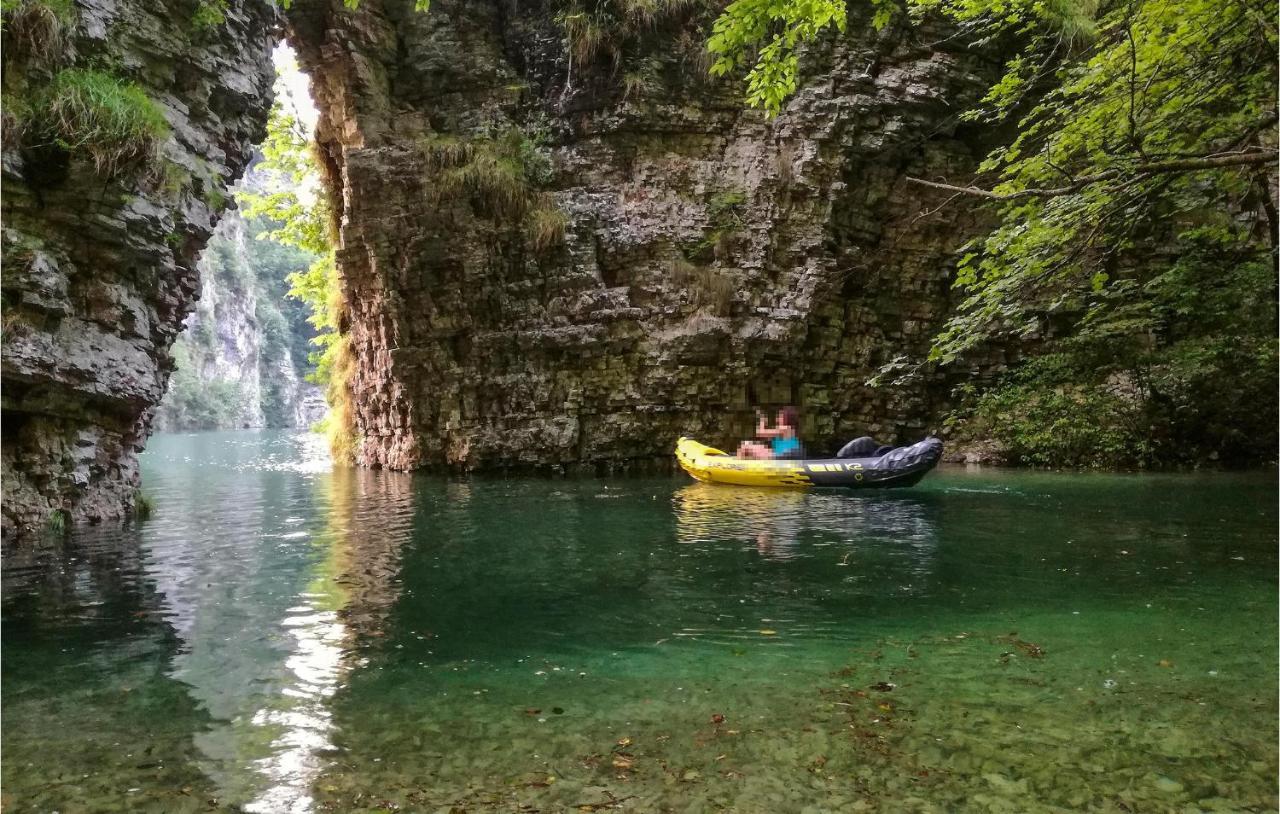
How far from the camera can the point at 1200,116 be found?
5.88m

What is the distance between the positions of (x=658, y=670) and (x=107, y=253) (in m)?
8.21

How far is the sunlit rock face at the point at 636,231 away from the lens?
15.8 m

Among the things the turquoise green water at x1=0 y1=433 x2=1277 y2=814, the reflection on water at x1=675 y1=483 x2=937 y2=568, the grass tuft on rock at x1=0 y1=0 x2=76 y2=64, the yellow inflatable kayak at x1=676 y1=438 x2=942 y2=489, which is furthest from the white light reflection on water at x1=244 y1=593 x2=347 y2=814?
the yellow inflatable kayak at x1=676 y1=438 x2=942 y2=489

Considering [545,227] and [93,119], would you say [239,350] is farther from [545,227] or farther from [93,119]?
[93,119]

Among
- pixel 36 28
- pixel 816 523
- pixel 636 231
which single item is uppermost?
pixel 636 231

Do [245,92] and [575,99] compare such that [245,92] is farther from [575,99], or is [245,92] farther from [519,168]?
[575,99]

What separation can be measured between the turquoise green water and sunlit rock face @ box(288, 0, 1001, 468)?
26.3 feet

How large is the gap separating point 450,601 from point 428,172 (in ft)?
41.2

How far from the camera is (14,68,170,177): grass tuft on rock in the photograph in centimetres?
765

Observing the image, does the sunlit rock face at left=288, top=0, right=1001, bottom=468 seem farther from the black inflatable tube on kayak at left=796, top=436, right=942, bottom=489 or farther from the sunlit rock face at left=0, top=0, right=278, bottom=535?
the sunlit rock face at left=0, top=0, right=278, bottom=535

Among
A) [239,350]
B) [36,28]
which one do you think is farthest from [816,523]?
[239,350]

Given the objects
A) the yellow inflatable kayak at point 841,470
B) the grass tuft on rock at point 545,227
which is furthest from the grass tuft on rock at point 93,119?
the yellow inflatable kayak at point 841,470

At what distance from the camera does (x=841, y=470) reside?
455 inches

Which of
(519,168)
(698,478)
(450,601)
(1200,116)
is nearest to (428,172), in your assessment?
(519,168)
